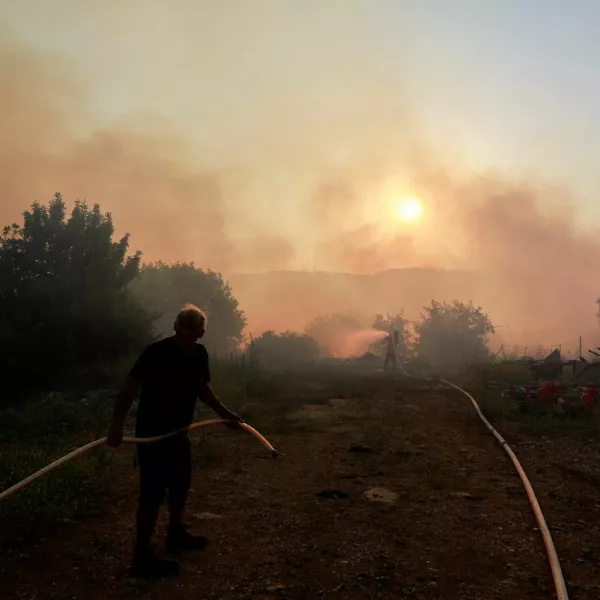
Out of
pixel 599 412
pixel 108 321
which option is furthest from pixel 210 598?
pixel 108 321

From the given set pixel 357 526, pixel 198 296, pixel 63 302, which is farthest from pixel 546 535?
pixel 198 296

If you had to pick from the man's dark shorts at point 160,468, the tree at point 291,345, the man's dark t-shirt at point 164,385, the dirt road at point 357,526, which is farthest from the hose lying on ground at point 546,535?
the tree at point 291,345

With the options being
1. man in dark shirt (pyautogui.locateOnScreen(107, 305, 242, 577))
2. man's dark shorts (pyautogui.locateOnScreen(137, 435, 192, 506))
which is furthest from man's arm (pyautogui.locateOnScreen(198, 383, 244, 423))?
man's dark shorts (pyautogui.locateOnScreen(137, 435, 192, 506))

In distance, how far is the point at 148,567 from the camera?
4.13 metres

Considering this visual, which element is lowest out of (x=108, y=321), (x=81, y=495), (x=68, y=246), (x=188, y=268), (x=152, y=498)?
(x=81, y=495)

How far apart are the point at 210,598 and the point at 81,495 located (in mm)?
3018

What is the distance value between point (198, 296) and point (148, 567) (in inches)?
2259

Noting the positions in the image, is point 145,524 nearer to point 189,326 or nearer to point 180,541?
point 180,541

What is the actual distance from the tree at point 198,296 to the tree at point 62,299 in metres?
31.5

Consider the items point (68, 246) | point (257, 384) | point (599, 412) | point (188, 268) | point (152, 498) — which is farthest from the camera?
point (188, 268)

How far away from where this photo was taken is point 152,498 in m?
4.22

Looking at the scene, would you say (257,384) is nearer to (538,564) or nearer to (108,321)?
(108,321)

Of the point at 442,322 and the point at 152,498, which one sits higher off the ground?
the point at 442,322

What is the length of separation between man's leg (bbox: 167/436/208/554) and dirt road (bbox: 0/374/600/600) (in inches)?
8.2
